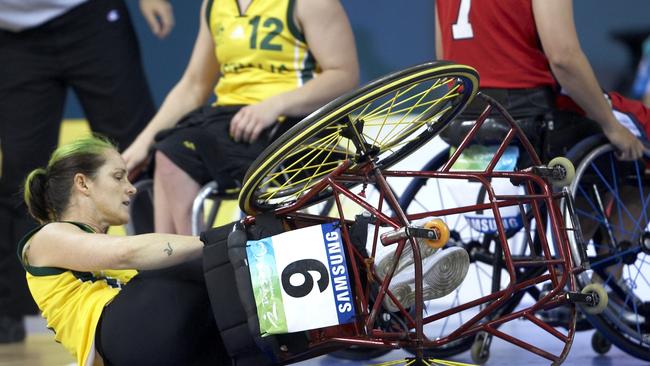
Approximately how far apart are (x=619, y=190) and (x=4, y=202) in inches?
81.0

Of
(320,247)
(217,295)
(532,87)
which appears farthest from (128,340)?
(532,87)

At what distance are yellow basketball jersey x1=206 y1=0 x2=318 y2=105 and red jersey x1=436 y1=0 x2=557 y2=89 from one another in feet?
1.56

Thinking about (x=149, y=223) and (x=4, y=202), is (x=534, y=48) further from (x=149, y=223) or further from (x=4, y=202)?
(x=4, y=202)

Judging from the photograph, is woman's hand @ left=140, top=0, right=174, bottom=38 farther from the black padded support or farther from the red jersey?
the black padded support

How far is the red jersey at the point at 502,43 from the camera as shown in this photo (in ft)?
9.69

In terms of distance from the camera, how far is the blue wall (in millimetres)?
4363

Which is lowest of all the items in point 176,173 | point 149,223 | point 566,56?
point 149,223

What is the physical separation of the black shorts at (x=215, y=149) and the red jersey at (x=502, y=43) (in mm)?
530

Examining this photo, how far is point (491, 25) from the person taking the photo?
298 cm

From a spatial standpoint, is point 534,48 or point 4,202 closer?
point 534,48

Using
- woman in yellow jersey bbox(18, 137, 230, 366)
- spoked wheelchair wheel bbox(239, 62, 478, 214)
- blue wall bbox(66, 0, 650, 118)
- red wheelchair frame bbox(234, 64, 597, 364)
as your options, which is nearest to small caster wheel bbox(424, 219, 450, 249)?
red wheelchair frame bbox(234, 64, 597, 364)

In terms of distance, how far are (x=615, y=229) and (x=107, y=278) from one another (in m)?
1.38

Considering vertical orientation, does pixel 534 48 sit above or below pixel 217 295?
above

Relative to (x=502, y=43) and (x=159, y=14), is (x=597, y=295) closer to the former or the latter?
(x=502, y=43)
